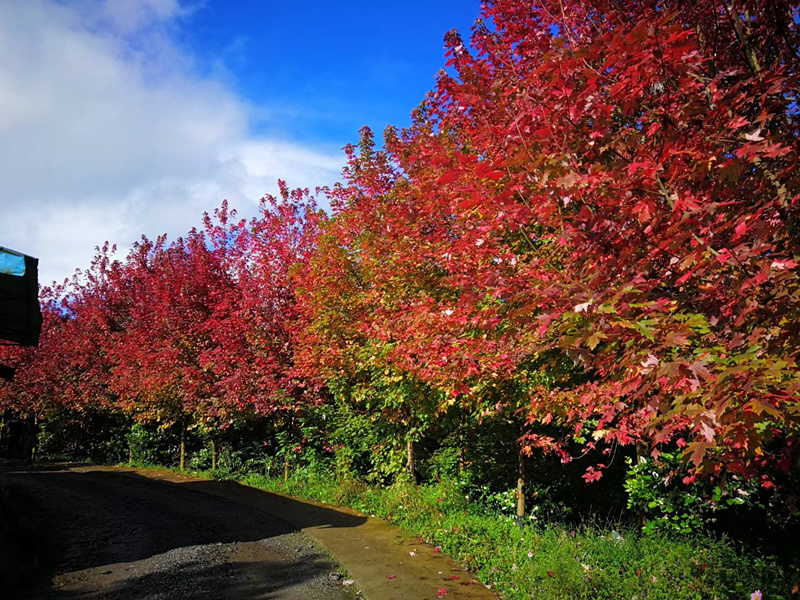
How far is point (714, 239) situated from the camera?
2955 mm

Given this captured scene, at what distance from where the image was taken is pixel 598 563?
17.8 feet

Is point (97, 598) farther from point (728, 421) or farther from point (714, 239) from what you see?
point (714, 239)

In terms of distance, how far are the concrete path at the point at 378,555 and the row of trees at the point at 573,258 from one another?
5.63 ft

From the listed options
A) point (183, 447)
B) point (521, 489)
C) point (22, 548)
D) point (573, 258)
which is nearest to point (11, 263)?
point (22, 548)

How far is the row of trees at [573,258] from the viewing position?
269cm

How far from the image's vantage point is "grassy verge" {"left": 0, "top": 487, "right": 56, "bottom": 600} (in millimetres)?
5891

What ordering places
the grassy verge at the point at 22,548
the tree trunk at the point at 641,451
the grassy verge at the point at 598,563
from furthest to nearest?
the tree trunk at the point at 641,451 < the grassy verge at the point at 22,548 < the grassy verge at the point at 598,563

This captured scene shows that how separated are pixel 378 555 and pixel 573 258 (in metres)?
5.68

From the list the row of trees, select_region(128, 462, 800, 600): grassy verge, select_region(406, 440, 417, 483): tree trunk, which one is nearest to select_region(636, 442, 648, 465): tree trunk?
the row of trees

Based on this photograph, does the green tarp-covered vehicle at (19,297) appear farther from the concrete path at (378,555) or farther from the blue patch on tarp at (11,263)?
the concrete path at (378,555)

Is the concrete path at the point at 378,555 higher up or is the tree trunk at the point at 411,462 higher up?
the tree trunk at the point at 411,462

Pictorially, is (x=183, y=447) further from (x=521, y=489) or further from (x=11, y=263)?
(x=11, y=263)

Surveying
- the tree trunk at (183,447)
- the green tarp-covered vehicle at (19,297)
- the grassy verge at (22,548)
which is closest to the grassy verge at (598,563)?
the grassy verge at (22,548)

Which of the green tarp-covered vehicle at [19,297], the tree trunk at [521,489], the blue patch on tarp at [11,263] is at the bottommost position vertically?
the tree trunk at [521,489]
